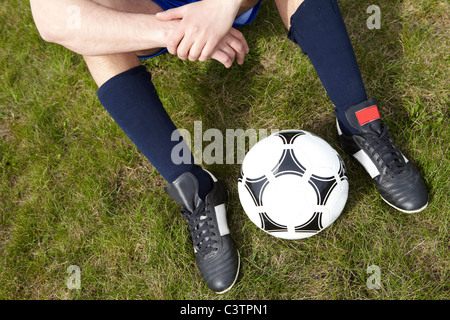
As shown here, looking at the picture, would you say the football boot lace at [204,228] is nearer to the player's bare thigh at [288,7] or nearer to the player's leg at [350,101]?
the player's leg at [350,101]

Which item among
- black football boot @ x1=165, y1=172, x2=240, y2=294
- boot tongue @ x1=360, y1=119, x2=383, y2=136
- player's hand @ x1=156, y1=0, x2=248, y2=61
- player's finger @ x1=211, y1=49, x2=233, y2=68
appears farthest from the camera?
black football boot @ x1=165, y1=172, x2=240, y2=294

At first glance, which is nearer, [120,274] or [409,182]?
[409,182]

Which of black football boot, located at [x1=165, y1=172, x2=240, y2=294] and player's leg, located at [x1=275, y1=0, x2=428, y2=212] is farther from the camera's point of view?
black football boot, located at [x1=165, y1=172, x2=240, y2=294]

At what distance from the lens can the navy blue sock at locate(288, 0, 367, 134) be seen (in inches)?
72.2

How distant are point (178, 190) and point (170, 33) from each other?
0.85 metres

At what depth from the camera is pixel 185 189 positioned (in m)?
2.01

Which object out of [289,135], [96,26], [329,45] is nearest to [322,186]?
[289,135]

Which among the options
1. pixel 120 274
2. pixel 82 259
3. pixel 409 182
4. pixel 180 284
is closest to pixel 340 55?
pixel 409 182

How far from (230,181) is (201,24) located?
115 cm

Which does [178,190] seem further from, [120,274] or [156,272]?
[120,274]

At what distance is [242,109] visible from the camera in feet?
8.56

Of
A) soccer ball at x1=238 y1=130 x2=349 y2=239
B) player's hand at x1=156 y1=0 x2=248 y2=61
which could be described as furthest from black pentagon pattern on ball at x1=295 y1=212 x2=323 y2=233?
player's hand at x1=156 y1=0 x2=248 y2=61

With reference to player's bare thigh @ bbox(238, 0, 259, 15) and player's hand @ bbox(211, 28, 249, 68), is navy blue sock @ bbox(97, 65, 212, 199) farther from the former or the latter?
player's bare thigh @ bbox(238, 0, 259, 15)

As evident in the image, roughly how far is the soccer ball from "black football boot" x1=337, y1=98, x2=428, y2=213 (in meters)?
0.24
